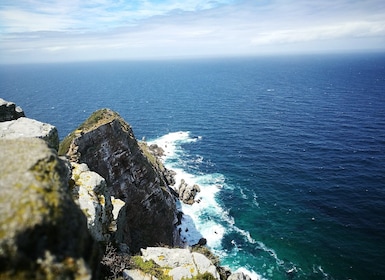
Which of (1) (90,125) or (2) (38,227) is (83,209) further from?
(1) (90,125)

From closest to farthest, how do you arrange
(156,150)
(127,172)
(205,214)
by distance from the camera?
(127,172) → (205,214) → (156,150)

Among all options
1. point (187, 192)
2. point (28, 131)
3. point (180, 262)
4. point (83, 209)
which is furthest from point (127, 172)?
point (83, 209)

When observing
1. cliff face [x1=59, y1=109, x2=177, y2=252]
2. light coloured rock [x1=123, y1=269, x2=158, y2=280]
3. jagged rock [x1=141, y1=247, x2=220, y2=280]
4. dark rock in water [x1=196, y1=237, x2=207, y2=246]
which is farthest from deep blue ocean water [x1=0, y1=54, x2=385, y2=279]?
light coloured rock [x1=123, y1=269, x2=158, y2=280]

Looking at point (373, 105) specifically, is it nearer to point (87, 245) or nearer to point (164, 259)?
point (164, 259)

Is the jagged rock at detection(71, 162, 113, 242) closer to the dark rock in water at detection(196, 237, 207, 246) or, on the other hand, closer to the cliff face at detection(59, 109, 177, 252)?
the cliff face at detection(59, 109, 177, 252)

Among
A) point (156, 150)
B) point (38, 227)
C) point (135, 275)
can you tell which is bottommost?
point (156, 150)

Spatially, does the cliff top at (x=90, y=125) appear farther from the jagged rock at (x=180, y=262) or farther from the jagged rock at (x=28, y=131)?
the jagged rock at (x=180, y=262)

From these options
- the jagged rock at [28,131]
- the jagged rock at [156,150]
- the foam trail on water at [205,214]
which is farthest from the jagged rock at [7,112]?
the jagged rock at [156,150]
